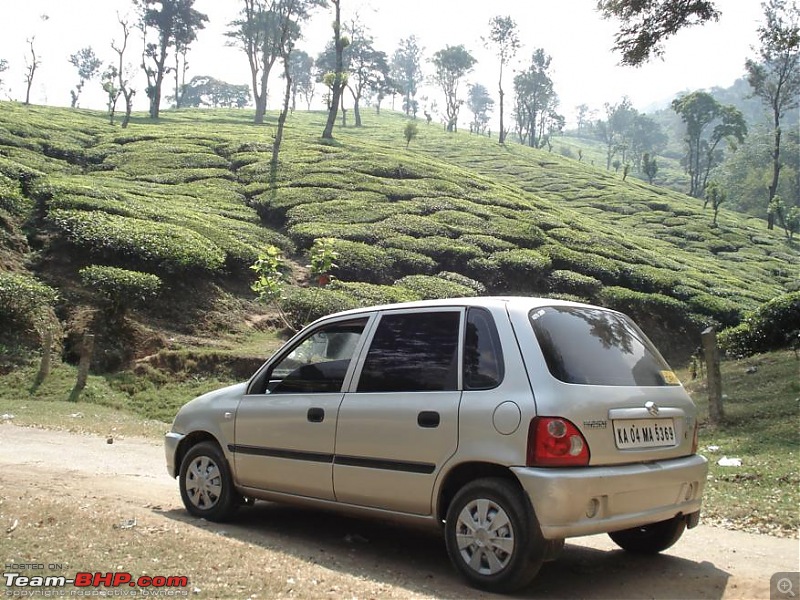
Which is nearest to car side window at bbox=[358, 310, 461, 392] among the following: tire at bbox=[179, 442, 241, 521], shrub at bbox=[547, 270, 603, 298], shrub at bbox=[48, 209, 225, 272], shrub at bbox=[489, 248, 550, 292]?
tire at bbox=[179, 442, 241, 521]

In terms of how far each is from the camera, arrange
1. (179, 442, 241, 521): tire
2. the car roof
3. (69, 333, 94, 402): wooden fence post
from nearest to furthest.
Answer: the car roof → (179, 442, 241, 521): tire → (69, 333, 94, 402): wooden fence post

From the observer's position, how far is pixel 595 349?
187 inches

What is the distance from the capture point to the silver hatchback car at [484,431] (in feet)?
13.8

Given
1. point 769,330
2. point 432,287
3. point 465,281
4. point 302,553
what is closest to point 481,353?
point 302,553

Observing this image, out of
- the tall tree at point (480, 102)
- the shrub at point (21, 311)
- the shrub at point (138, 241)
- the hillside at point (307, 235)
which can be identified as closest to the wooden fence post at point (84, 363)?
the hillside at point (307, 235)

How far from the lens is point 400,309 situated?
536cm

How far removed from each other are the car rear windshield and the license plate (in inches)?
10.7

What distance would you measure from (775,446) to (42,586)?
850 cm

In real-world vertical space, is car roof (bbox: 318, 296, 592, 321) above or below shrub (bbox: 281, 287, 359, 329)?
above

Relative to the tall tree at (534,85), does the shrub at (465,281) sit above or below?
below

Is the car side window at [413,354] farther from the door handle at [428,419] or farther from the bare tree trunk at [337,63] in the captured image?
the bare tree trunk at [337,63]

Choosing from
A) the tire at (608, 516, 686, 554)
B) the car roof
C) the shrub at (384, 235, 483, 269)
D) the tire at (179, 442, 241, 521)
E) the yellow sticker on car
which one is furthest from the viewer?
the shrub at (384, 235, 483, 269)

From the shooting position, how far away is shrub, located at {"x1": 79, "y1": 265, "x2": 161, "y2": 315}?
16469 mm

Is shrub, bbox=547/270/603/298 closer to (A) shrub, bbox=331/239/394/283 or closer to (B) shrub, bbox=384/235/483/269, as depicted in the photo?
(B) shrub, bbox=384/235/483/269
